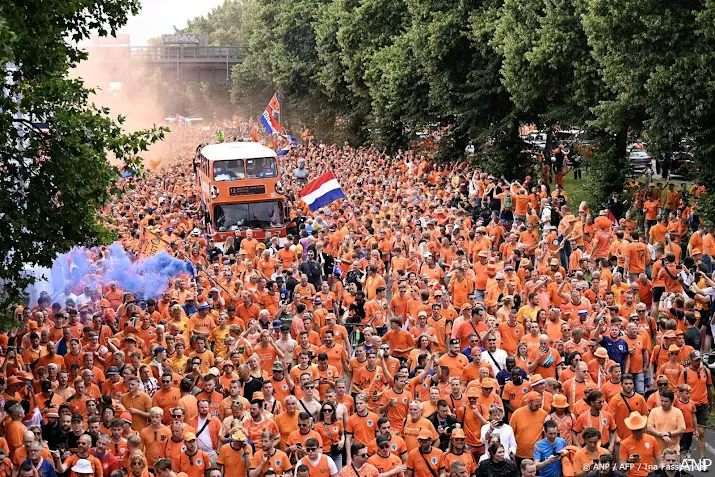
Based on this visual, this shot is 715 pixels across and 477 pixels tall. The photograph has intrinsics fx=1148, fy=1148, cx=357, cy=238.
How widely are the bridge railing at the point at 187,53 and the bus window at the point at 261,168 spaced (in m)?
60.7

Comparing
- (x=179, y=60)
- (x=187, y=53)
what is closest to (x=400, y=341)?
(x=179, y=60)

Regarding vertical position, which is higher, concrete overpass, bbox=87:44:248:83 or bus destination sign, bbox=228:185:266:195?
bus destination sign, bbox=228:185:266:195

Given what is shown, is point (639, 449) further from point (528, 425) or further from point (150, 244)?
point (150, 244)

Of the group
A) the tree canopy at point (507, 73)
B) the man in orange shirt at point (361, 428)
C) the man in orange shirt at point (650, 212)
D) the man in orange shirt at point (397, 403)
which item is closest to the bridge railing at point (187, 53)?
the tree canopy at point (507, 73)

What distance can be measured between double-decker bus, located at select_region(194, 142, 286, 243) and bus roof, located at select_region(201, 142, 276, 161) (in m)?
0.03

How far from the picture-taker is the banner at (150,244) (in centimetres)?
2273

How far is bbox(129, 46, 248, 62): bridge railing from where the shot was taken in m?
88.8

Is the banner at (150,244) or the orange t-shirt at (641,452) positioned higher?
the orange t-shirt at (641,452)

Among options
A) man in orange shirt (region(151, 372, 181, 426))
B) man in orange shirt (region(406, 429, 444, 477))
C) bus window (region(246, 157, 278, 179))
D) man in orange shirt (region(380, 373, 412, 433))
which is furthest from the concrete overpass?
man in orange shirt (region(406, 429, 444, 477))

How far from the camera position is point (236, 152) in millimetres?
29719

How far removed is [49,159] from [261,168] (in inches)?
606

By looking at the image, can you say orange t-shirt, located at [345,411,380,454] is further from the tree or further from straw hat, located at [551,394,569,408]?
the tree

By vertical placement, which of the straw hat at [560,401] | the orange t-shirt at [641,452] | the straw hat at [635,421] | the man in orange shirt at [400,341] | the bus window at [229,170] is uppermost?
the straw hat at [560,401]

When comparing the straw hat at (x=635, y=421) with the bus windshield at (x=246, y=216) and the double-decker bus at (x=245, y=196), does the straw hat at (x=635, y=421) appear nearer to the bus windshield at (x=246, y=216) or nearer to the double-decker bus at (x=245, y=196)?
the double-decker bus at (x=245, y=196)
